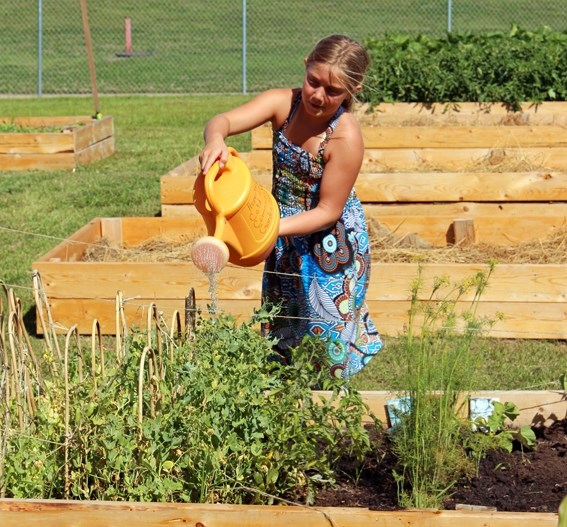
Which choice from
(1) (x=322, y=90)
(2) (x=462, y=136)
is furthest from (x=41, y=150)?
(1) (x=322, y=90)

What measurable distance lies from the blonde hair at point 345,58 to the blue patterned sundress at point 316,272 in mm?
183

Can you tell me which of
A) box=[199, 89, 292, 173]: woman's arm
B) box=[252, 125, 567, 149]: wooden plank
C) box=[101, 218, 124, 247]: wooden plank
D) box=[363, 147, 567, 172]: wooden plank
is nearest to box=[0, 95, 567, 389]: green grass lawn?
box=[101, 218, 124, 247]: wooden plank

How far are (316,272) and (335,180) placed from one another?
0.36m

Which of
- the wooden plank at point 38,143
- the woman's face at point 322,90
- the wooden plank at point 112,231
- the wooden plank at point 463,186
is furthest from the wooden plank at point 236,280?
the wooden plank at point 38,143

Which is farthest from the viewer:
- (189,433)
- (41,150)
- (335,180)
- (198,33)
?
(198,33)

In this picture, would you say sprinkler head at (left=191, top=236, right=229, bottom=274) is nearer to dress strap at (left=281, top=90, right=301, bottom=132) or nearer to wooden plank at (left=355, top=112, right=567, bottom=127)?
dress strap at (left=281, top=90, right=301, bottom=132)

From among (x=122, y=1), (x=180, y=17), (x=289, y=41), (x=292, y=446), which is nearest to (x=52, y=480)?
(x=292, y=446)

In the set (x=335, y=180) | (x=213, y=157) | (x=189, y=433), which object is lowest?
(x=189, y=433)

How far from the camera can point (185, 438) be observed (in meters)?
2.94

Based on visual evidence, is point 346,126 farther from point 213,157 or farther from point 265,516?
point 265,516

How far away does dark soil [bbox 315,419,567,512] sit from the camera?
3109mm

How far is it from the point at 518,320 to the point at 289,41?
19.9 m

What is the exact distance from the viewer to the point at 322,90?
10.8ft

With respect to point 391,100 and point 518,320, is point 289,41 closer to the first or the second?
point 391,100
